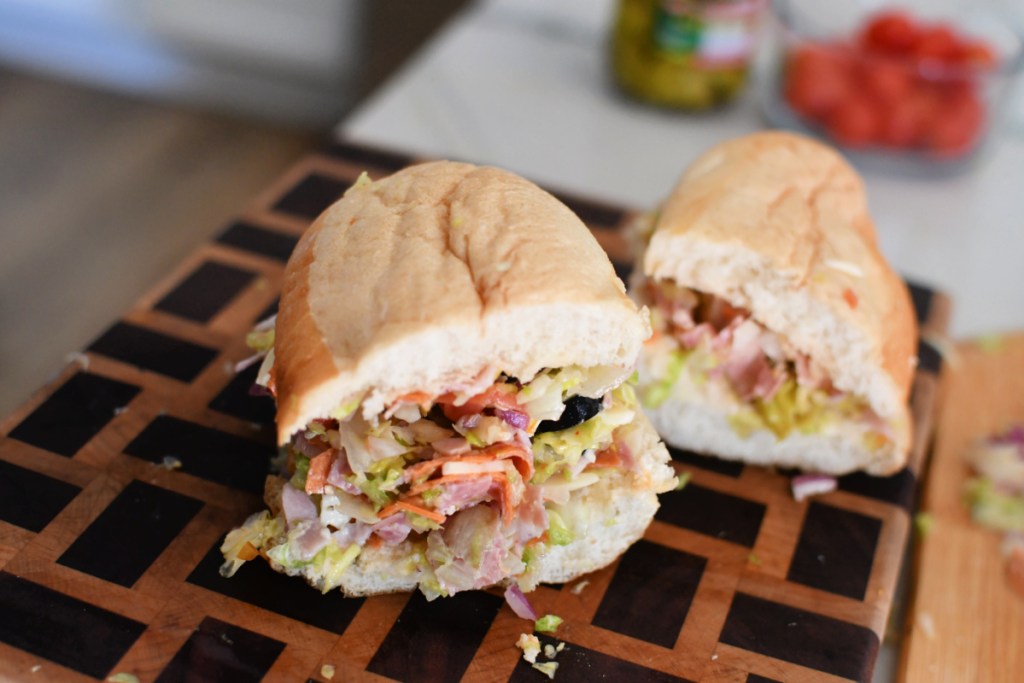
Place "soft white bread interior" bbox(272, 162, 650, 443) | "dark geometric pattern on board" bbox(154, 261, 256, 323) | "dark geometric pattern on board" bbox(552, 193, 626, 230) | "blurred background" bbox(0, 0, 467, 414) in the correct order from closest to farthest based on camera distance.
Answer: "soft white bread interior" bbox(272, 162, 650, 443) < "dark geometric pattern on board" bbox(154, 261, 256, 323) < "dark geometric pattern on board" bbox(552, 193, 626, 230) < "blurred background" bbox(0, 0, 467, 414)

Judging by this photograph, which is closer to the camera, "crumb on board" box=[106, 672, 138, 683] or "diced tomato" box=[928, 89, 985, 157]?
"crumb on board" box=[106, 672, 138, 683]

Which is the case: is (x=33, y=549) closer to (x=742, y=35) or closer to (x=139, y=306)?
(x=139, y=306)

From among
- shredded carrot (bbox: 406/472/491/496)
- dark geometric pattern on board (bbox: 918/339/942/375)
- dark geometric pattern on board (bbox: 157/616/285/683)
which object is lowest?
dark geometric pattern on board (bbox: 918/339/942/375)

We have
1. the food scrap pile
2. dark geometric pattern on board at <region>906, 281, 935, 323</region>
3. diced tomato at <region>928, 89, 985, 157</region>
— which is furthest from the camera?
diced tomato at <region>928, 89, 985, 157</region>

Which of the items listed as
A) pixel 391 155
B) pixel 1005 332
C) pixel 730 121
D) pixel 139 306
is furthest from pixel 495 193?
pixel 730 121

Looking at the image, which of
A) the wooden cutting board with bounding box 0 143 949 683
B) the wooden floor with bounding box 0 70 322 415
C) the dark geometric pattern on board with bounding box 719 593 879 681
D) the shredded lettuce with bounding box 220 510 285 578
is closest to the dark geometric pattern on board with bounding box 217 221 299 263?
the wooden cutting board with bounding box 0 143 949 683

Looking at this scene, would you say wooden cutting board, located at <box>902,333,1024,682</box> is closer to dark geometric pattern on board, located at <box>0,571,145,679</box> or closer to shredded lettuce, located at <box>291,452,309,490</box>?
shredded lettuce, located at <box>291,452,309,490</box>

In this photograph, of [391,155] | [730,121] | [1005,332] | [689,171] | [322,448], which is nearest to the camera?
[322,448]
